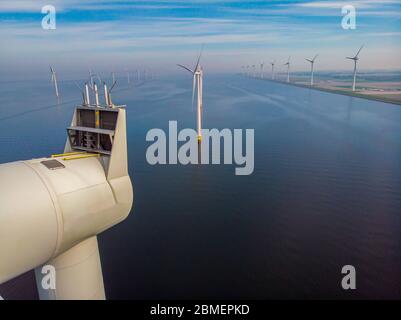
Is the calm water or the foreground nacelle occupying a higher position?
the foreground nacelle

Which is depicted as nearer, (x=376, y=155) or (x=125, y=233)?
(x=125, y=233)

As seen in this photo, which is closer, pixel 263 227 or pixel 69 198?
pixel 69 198

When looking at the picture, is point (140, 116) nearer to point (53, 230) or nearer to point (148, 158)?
point (148, 158)

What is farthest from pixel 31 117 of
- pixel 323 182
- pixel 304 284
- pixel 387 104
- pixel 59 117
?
pixel 387 104

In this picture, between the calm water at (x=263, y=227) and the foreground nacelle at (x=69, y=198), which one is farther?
the calm water at (x=263, y=227)

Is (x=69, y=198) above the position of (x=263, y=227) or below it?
above

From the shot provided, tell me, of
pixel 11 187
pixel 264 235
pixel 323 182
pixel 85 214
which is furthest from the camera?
pixel 323 182

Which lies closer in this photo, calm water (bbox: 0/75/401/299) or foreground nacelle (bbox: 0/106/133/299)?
foreground nacelle (bbox: 0/106/133/299)

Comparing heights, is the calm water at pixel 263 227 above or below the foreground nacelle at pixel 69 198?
below
